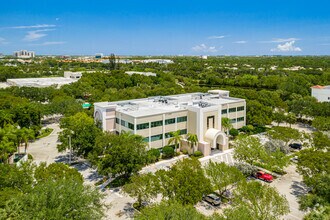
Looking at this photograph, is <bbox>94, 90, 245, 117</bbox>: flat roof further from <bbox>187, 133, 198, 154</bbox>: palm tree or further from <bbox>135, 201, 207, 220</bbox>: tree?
<bbox>135, 201, 207, 220</bbox>: tree

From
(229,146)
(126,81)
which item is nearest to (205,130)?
(229,146)

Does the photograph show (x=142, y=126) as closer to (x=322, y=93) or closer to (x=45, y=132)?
(x=45, y=132)

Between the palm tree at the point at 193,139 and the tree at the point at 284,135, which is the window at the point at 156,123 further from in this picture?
the tree at the point at 284,135

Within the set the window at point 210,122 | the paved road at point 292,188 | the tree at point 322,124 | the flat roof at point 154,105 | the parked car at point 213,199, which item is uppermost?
the flat roof at point 154,105

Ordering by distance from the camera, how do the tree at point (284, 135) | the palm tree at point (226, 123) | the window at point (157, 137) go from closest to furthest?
the tree at point (284, 135) < the window at point (157, 137) < the palm tree at point (226, 123)

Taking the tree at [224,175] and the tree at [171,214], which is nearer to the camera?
the tree at [171,214]

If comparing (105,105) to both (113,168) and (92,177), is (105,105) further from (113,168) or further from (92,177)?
(113,168)

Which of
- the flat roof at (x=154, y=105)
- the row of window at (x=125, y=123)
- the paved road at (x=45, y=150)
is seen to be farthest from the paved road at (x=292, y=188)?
the paved road at (x=45, y=150)
